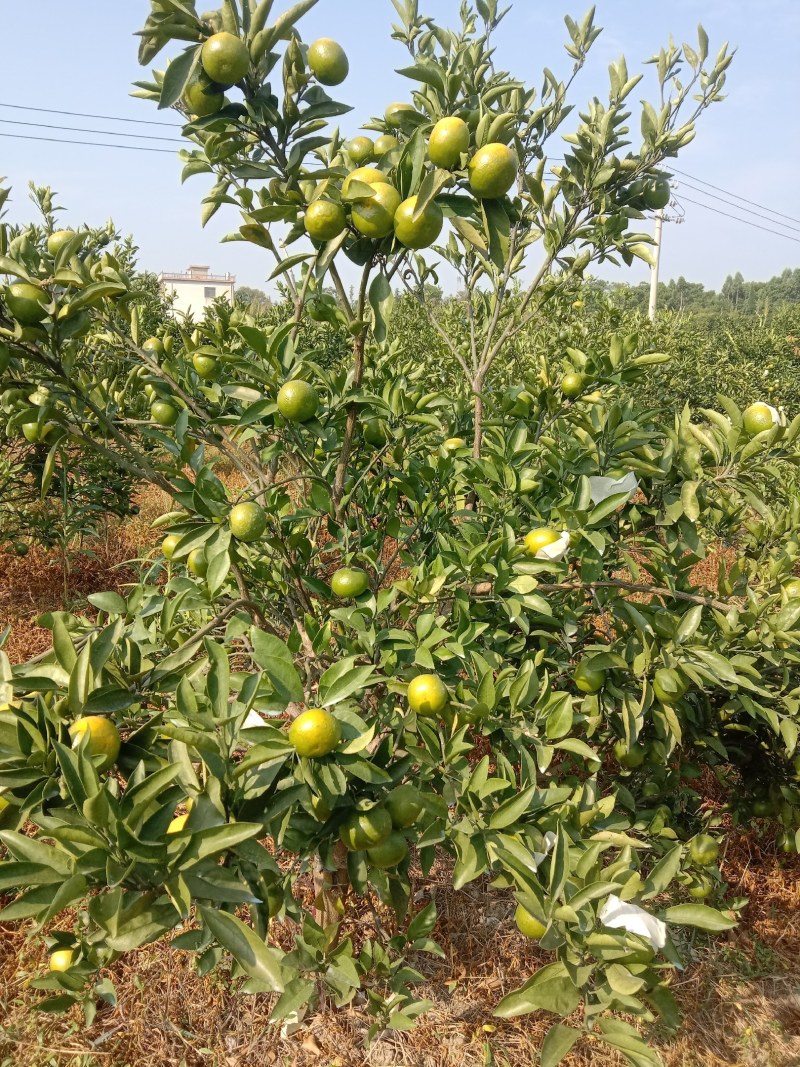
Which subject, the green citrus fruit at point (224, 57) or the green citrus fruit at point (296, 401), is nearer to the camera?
the green citrus fruit at point (224, 57)

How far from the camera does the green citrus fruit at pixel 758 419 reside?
4.62ft

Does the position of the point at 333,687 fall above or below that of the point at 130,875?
above

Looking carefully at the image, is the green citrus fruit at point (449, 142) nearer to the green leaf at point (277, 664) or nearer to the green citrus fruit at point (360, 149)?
the green citrus fruit at point (360, 149)

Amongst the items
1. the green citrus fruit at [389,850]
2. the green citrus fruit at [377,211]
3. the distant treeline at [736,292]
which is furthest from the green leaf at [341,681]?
the distant treeline at [736,292]

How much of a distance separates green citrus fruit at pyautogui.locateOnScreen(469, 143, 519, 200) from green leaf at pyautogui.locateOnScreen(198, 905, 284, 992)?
3.18ft

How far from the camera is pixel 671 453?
1.49 m

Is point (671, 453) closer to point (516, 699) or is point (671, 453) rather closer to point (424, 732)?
point (516, 699)

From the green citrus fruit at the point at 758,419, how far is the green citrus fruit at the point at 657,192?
750 mm

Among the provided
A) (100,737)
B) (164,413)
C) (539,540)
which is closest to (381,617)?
(539,540)

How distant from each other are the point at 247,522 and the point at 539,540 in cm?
59

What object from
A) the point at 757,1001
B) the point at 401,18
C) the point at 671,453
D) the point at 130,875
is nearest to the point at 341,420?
the point at 671,453

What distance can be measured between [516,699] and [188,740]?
648mm

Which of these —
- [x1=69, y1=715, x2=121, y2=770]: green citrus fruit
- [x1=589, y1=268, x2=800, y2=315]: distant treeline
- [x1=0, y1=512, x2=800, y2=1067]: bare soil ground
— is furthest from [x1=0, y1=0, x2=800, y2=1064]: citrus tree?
[x1=589, y1=268, x2=800, y2=315]: distant treeline

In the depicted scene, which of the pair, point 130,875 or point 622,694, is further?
point 622,694
